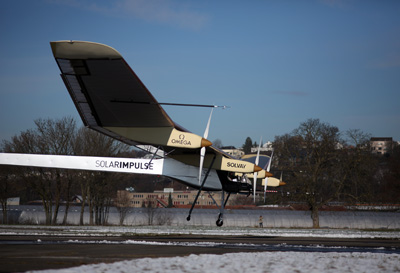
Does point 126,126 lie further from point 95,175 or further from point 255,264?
point 95,175

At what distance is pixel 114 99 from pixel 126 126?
2317 millimetres

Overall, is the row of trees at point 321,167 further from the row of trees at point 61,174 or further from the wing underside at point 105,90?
the wing underside at point 105,90

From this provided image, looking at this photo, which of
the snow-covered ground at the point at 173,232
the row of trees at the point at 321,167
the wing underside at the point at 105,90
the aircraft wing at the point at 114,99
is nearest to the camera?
the wing underside at the point at 105,90

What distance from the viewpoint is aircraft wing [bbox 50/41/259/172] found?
2059 centimetres

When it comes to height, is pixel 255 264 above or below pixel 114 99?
below

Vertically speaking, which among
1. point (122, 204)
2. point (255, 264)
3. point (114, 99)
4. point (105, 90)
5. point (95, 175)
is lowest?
point (255, 264)

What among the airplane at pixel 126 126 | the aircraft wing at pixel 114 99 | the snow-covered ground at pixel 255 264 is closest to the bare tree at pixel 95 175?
the airplane at pixel 126 126

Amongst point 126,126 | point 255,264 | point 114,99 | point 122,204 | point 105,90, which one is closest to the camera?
point 255,264

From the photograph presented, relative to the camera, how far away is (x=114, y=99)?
24109 millimetres

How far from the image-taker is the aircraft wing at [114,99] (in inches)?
811

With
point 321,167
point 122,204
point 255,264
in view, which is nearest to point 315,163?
point 321,167

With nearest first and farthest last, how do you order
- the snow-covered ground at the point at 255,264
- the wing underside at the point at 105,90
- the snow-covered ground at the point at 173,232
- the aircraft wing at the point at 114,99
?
the snow-covered ground at the point at 255,264 → the wing underside at the point at 105,90 → the aircraft wing at the point at 114,99 → the snow-covered ground at the point at 173,232

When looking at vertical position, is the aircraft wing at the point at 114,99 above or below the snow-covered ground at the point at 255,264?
above

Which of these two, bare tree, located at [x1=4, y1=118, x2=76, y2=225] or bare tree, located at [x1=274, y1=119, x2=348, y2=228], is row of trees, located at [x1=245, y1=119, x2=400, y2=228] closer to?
bare tree, located at [x1=274, y1=119, x2=348, y2=228]
